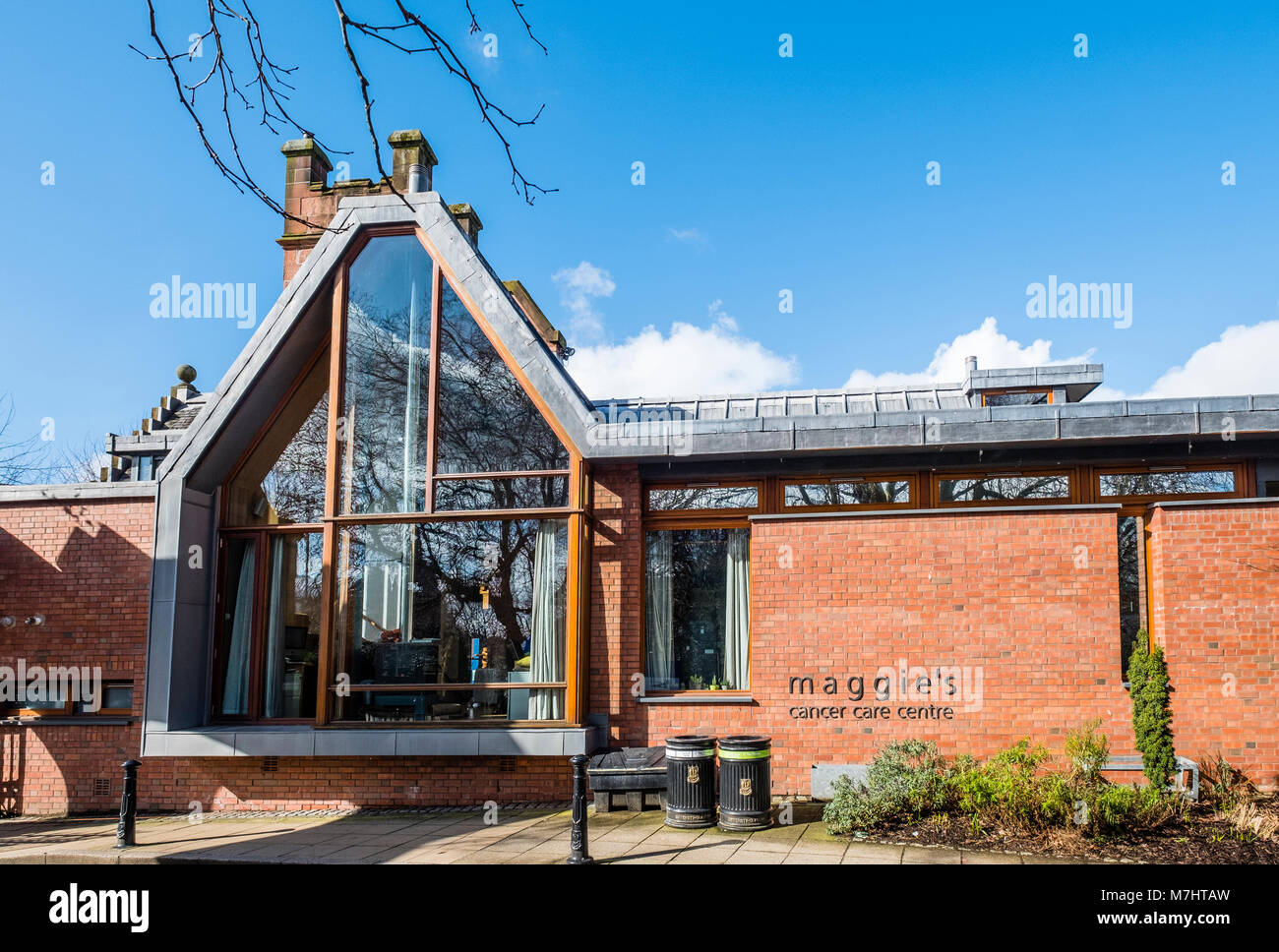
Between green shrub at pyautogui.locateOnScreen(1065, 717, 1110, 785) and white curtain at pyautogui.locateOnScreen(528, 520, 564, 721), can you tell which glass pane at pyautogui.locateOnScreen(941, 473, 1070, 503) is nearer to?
green shrub at pyautogui.locateOnScreen(1065, 717, 1110, 785)

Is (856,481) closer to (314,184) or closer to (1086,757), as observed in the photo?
(1086,757)

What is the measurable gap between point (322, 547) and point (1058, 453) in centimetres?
890

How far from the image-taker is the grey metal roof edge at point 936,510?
35.7 feet

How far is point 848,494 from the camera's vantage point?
12023 mm

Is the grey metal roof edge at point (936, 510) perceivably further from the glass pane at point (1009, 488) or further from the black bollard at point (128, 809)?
the black bollard at point (128, 809)

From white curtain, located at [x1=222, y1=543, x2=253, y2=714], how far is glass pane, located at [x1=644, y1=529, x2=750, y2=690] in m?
5.19

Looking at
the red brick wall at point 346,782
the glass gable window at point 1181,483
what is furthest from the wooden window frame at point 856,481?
the red brick wall at point 346,782

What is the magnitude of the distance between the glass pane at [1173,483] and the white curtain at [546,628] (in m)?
6.46

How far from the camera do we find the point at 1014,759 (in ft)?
31.8

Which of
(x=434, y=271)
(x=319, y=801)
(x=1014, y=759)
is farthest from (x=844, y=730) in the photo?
(x=434, y=271)

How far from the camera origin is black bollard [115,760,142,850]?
10.3m

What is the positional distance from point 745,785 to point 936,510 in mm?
3707

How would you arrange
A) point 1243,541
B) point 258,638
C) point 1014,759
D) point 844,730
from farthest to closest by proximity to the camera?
point 258,638, point 844,730, point 1243,541, point 1014,759

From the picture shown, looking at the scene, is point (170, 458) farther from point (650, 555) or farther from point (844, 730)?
point (844, 730)
